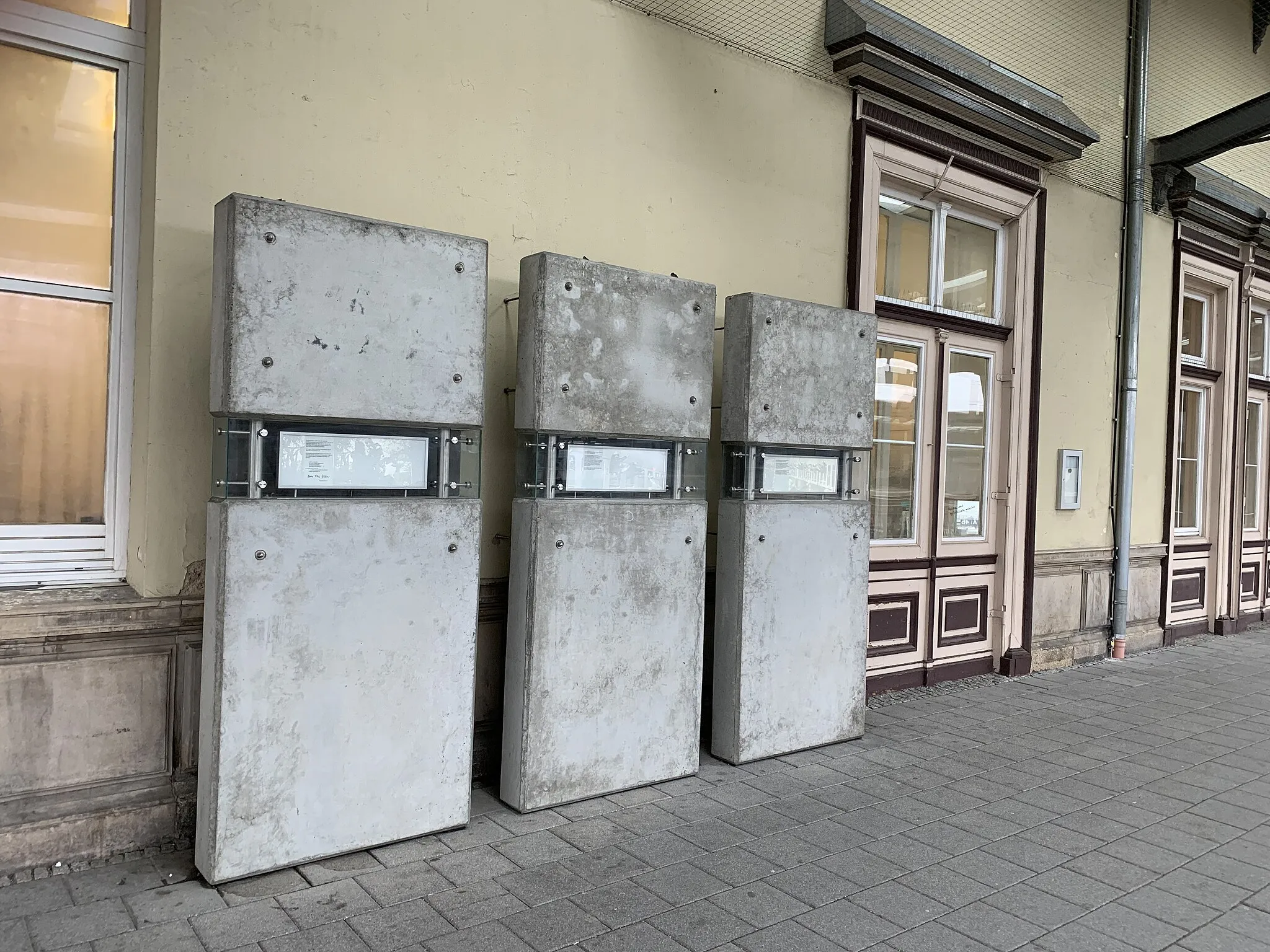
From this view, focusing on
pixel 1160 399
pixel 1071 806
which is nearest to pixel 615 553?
pixel 1071 806

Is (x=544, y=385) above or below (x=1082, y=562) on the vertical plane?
above

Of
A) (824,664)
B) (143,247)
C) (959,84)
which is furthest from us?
(959,84)

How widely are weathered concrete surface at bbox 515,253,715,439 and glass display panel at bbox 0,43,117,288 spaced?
1.63 metres

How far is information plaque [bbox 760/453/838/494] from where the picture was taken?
4578 mm

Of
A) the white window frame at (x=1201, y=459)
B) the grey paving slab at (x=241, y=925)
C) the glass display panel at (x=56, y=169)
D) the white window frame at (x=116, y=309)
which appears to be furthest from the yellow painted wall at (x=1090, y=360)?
the glass display panel at (x=56, y=169)

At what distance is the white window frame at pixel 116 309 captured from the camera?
3342mm

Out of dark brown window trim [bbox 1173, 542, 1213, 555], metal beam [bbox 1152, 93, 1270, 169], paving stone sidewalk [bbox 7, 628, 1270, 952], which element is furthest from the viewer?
dark brown window trim [bbox 1173, 542, 1213, 555]

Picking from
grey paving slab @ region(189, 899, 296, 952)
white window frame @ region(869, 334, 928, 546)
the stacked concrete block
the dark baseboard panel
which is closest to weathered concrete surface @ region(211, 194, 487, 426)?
the stacked concrete block

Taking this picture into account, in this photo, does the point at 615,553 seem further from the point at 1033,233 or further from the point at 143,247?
the point at 1033,233

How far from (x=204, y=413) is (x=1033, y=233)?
5952 mm

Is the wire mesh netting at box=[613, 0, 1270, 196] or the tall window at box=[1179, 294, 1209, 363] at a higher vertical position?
the wire mesh netting at box=[613, 0, 1270, 196]

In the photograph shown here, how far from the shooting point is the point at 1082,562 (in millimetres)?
7453

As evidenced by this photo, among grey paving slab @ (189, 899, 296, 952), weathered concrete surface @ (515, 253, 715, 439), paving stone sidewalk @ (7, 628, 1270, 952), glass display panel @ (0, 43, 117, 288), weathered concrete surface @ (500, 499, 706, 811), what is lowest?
paving stone sidewalk @ (7, 628, 1270, 952)

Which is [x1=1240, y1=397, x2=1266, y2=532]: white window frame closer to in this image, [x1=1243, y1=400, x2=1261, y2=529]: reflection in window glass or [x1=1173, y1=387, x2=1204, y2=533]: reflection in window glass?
[x1=1243, y1=400, x2=1261, y2=529]: reflection in window glass
